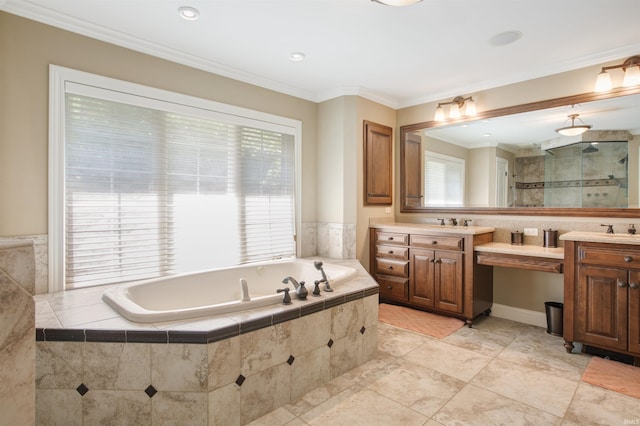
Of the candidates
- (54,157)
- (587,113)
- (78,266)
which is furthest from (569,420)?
(54,157)

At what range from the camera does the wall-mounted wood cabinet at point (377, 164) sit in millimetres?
3936

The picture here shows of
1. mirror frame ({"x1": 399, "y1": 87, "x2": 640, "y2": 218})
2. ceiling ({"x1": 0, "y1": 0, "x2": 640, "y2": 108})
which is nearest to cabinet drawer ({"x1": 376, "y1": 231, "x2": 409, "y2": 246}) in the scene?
mirror frame ({"x1": 399, "y1": 87, "x2": 640, "y2": 218})

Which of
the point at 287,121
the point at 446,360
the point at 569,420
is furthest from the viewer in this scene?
the point at 287,121

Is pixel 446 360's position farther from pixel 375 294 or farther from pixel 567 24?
pixel 567 24

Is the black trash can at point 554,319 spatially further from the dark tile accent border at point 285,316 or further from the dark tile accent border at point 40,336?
the dark tile accent border at point 40,336

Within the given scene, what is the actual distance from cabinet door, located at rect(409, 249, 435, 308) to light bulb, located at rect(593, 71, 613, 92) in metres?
1.98

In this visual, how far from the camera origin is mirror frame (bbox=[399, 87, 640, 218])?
2840 millimetres

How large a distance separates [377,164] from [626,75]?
2.29 metres

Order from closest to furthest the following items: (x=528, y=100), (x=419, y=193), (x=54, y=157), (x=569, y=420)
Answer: (x=569, y=420), (x=54, y=157), (x=528, y=100), (x=419, y=193)

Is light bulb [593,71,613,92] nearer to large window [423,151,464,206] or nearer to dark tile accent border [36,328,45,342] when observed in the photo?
large window [423,151,464,206]

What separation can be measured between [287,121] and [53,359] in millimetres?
2900

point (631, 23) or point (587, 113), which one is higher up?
point (631, 23)

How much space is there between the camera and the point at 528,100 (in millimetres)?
3285

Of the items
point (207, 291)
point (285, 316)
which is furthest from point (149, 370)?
point (207, 291)
